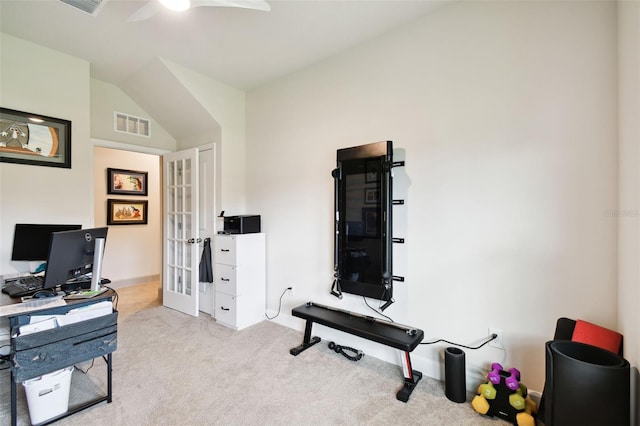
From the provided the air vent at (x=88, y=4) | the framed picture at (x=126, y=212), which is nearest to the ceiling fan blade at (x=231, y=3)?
the air vent at (x=88, y=4)

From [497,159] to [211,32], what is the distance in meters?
2.55

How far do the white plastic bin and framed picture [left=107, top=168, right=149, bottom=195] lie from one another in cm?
379

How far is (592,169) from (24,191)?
4.44 m

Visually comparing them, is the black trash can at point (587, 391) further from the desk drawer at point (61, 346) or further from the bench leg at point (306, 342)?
the desk drawer at point (61, 346)

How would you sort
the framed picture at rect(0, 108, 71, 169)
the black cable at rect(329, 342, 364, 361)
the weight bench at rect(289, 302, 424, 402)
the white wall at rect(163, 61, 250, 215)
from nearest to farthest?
1. the weight bench at rect(289, 302, 424, 402)
2. the black cable at rect(329, 342, 364, 361)
3. the framed picture at rect(0, 108, 71, 169)
4. the white wall at rect(163, 61, 250, 215)

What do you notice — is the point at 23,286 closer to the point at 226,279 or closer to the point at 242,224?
the point at 226,279

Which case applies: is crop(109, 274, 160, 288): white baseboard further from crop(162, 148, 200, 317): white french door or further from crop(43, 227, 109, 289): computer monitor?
crop(43, 227, 109, 289): computer monitor

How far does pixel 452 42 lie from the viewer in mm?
2162

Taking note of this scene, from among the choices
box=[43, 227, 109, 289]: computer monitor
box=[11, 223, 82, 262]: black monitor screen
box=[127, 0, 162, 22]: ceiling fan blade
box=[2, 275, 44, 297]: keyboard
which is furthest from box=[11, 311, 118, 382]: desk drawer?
box=[127, 0, 162, 22]: ceiling fan blade

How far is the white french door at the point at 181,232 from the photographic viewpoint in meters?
3.57

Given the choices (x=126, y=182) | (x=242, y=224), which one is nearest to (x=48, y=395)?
(x=242, y=224)

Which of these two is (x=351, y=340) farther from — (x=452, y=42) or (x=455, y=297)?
(x=452, y=42)

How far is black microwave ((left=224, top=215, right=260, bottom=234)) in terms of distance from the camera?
3.21m

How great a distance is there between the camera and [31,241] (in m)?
2.56
